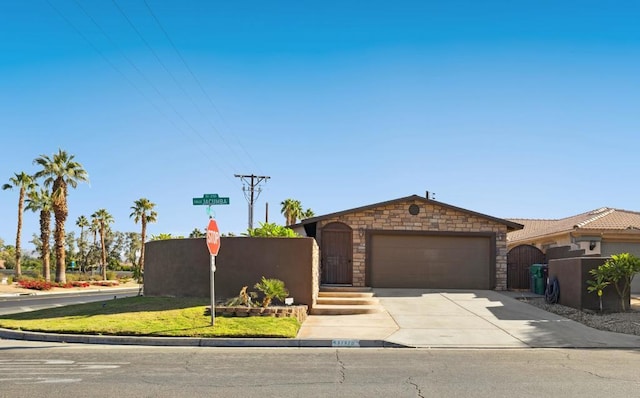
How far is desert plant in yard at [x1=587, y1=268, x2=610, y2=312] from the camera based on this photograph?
1734 cm

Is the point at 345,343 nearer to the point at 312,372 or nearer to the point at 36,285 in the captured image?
the point at 312,372

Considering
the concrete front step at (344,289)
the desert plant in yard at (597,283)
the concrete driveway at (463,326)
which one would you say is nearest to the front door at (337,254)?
the concrete front step at (344,289)

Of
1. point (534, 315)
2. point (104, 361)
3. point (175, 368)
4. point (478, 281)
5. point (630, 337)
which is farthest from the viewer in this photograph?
point (478, 281)

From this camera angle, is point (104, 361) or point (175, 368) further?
point (104, 361)

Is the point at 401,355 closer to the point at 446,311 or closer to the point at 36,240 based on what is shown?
the point at 446,311

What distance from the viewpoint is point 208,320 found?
48.9 ft

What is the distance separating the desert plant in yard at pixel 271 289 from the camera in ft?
53.7

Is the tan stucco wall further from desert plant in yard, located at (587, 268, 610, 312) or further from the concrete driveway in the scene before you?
desert plant in yard, located at (587, 268, 610, 312)

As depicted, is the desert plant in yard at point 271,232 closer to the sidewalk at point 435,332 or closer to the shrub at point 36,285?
the sidewalk at point 435,332

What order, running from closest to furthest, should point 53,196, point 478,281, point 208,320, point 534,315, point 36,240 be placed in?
point 208,320, point 534,315, point 478,281, point 53,196, point 36,240

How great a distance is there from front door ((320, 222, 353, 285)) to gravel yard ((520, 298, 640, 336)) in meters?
7.31

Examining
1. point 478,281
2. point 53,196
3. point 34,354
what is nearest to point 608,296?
point 478,281

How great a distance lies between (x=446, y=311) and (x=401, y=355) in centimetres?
707

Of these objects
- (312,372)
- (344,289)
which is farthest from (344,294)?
(312,372)
